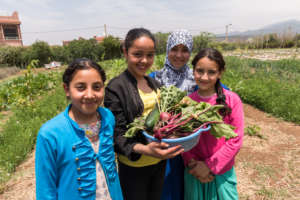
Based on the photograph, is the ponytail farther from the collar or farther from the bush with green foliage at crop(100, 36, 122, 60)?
the bush with green foliage at crop(100, 36, 122, 60)

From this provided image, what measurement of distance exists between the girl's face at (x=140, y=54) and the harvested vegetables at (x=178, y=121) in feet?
1.09

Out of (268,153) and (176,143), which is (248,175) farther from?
(176,143)

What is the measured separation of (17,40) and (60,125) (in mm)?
47761

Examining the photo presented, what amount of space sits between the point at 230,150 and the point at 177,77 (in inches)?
36.0

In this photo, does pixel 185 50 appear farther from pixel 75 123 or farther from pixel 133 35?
pixel 75 123

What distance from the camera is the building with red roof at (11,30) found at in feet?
122

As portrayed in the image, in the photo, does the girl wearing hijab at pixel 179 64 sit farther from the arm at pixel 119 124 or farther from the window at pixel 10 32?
the window at pixel 10 32

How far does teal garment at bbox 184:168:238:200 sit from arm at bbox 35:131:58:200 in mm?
1102

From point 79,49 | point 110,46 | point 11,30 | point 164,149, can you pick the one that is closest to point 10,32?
point 11,30

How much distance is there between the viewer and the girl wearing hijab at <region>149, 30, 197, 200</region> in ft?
5.85

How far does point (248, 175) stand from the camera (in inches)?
117

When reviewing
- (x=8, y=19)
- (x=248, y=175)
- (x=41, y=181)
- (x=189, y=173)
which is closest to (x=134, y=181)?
(x=189, y=173)

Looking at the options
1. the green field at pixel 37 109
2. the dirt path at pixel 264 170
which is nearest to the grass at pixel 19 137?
the green field at pixel 37 109

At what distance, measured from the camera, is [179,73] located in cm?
203
